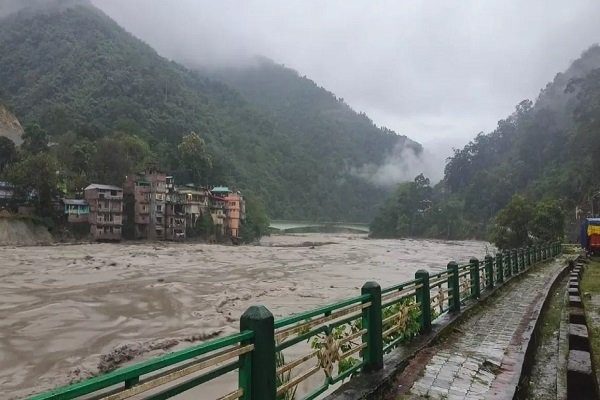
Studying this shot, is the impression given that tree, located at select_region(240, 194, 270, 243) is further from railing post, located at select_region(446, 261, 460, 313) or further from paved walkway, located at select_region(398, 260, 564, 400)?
paved walkway, located at select_region(398, 260, 564, 400)

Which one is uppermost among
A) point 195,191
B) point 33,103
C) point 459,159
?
point 33,103

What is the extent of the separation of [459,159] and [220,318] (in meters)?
119

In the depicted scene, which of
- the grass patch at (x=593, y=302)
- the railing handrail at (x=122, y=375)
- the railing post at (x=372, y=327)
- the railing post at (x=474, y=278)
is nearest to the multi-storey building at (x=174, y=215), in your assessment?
the grass patch at (x=593, y=302)

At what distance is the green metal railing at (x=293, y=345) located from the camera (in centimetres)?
264

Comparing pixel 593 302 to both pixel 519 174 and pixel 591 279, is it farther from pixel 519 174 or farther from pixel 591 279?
pixel 519 174

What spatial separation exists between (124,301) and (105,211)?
39077 millimetres

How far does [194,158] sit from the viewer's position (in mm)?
78188

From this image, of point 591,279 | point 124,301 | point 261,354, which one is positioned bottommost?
point 124,301

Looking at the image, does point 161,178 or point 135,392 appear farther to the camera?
point 161,178

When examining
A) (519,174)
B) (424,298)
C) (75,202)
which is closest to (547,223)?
(424,298)

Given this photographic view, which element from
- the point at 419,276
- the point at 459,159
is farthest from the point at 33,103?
the point at 419,276

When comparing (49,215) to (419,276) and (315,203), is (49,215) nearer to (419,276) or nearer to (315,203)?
(419,276)

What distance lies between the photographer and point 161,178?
2373 inches

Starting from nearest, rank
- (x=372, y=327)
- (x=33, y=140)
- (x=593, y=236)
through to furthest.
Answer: (x=372, y=327), (x=593, y=236), (x=33, y=140)
